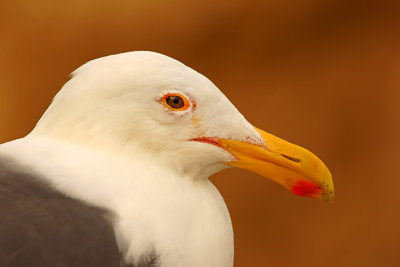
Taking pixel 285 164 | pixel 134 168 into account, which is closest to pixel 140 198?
pixel 134 168

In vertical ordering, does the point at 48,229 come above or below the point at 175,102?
below

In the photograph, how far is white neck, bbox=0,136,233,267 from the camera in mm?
770

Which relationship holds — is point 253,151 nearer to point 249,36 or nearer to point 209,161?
point 209,161

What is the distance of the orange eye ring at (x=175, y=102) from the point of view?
84cm

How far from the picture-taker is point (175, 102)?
2.77ft

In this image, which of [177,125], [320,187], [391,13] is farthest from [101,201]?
[391,13]

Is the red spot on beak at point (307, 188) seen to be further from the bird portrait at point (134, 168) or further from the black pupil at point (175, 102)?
the black pupil at point (175, 102)

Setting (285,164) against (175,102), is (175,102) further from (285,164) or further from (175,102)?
(285,164)

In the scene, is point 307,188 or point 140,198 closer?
point 140,198

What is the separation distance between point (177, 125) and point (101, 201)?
15 centimetres

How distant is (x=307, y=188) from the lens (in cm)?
89

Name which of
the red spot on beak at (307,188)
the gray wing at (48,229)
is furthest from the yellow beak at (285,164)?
the gray wing at (48,229)

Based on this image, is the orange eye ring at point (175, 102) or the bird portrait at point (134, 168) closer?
the bird portrait at point (134, 168)

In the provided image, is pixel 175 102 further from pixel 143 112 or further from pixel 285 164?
pixel 285 164
